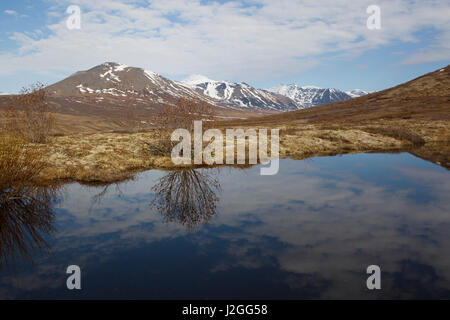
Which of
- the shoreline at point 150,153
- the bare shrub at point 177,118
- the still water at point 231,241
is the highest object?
the bare shrub at point 177,118

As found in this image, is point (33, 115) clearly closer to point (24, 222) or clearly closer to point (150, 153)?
point (150, 153)

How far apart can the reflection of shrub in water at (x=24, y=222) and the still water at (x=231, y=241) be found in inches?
2.6

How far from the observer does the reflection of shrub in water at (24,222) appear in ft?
34.8

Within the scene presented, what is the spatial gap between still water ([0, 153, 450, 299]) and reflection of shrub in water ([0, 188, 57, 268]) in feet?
0.22

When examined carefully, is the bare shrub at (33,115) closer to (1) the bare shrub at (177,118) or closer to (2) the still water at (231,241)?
(1) the bare shrub at (177,118)

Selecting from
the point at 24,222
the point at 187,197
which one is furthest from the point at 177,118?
the point at 24,222

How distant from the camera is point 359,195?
17531 millimetres

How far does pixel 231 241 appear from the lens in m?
11.5

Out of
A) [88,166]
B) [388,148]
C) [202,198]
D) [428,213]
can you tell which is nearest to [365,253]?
[428,213]

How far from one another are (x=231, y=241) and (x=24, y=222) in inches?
375

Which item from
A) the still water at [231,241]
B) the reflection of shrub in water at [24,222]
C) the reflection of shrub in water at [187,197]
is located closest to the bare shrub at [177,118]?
the reflection of shrub in water at [187,197]

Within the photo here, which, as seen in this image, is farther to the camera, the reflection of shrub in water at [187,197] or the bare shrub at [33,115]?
the bare shrub at [33,115]

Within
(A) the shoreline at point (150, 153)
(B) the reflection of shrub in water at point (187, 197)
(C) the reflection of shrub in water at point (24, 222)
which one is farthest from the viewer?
(A) the shoreline at point (150, 153)
